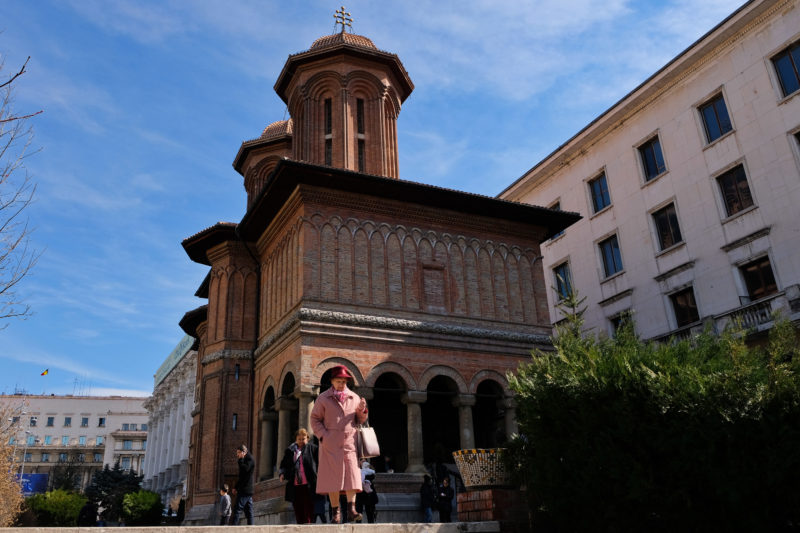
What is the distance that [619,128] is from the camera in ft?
76.3

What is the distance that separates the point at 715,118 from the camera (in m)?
19.7

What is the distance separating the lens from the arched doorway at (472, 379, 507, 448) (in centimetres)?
1811

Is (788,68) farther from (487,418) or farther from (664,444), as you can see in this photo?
(664,444)

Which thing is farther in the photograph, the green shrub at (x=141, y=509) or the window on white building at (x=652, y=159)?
the green shrub at (x=141, y=509)

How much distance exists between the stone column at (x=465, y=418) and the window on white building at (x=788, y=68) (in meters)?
11.9

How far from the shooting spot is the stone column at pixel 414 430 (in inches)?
603

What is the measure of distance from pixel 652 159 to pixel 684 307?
17.4 ft

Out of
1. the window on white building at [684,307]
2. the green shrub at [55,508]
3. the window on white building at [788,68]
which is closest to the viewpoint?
the window on white building at [788,68]

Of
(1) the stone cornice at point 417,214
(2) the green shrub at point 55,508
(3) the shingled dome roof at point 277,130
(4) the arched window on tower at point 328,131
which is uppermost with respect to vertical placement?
(3) the shingled dome roof at point 277,130

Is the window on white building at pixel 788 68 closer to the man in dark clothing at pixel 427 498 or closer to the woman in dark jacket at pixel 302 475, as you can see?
the man in dark clothing at pixel 427 498

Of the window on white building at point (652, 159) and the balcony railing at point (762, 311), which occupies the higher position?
the window on white building at point (652, 159)

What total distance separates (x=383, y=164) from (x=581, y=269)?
8.79 metres

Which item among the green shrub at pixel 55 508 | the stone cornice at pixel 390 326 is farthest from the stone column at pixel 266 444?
the green shrub at pixel 55 508

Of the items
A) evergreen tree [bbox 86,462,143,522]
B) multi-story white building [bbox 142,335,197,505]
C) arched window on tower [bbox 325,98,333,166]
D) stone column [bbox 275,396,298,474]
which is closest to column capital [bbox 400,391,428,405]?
stone column [bbox 275,396,298,474]
